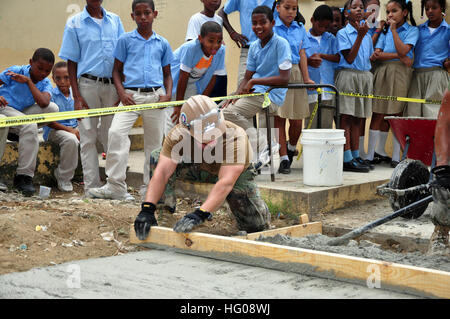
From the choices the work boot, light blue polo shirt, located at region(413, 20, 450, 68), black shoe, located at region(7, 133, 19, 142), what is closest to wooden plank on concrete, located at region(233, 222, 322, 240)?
the work boot

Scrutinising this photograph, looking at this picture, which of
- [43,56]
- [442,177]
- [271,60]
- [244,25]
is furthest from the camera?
[244,25]

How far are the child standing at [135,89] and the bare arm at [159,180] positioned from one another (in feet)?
4.90

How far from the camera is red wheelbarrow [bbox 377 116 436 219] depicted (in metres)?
5.21

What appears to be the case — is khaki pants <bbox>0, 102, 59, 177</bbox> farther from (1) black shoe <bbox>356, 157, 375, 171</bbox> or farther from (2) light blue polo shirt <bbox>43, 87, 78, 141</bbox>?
(1) black shoe <bbox>356, 157, 375, 171</bbox>

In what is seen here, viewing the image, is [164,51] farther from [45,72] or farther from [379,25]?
[379,25]

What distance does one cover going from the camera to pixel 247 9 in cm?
693

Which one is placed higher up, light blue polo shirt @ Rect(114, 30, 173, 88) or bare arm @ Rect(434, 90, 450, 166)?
light blue polo shirt @ Rect(114, 30, 173, 88)

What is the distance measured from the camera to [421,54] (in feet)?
23.7

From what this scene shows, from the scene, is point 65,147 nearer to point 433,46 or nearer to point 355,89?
point 355,89

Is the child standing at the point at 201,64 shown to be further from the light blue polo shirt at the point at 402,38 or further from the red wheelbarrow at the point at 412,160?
the light blue polo shirt at the point at 402,38

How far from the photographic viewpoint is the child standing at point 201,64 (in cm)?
623

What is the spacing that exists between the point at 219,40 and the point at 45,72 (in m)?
2.08

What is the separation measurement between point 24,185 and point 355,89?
402cm

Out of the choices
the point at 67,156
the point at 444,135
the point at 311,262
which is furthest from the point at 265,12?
the point at 311,262
